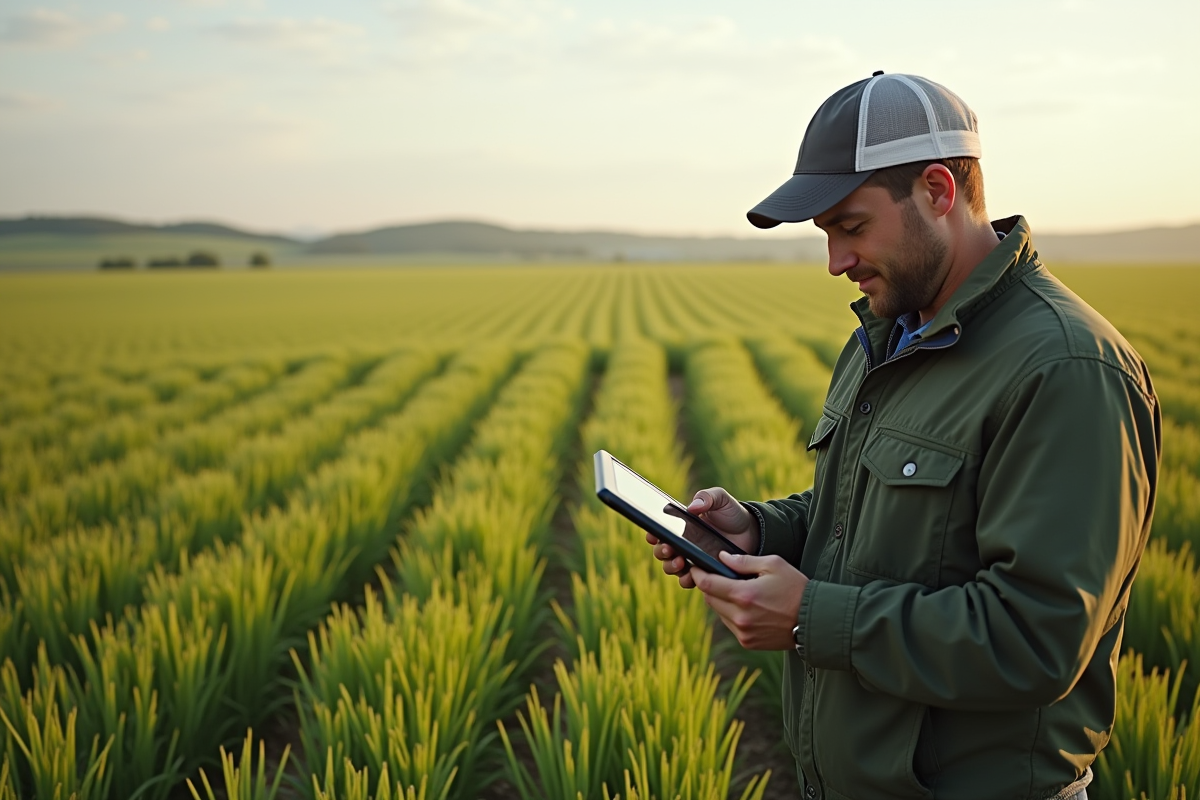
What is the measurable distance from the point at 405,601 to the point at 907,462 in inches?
113

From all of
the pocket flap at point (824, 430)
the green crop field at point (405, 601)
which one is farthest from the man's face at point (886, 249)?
the green crop field at point (405, 601)

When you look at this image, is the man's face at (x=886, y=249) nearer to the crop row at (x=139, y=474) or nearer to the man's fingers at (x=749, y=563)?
the man's fingers at (x=749, y=563)

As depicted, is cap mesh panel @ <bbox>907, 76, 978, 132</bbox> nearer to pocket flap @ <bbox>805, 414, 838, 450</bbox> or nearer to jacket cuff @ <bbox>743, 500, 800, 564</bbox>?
pocket flap @ <bbox>805, 414, 838, 450</bbox>

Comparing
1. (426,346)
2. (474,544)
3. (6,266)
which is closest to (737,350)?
(426,346)

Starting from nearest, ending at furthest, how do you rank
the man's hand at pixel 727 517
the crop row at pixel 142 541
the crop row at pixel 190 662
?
the man's hand at pixel 727 517, the crop row at pixel 190 662, the crop row at pixel 142 541

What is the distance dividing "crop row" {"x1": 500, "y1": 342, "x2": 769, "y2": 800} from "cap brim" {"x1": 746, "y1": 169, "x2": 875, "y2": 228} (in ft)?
4.90

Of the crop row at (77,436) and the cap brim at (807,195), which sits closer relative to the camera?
the cap brim at (807,195)

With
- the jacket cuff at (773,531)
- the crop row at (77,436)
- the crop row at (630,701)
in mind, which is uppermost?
the jacket cuff at (773,531)

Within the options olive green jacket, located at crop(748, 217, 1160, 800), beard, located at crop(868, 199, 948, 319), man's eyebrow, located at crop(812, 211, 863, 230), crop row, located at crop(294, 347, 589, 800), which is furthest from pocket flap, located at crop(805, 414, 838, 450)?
crop row, located at crop(294, 347, 589, 800)

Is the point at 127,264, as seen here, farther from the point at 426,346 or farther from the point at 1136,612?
the point at 1136,612

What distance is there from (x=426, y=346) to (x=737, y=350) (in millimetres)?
6650

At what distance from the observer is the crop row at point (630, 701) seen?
8.70 ft

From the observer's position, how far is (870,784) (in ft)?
5.55

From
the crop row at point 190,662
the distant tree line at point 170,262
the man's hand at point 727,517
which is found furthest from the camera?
the distant tree line at point 170,262
